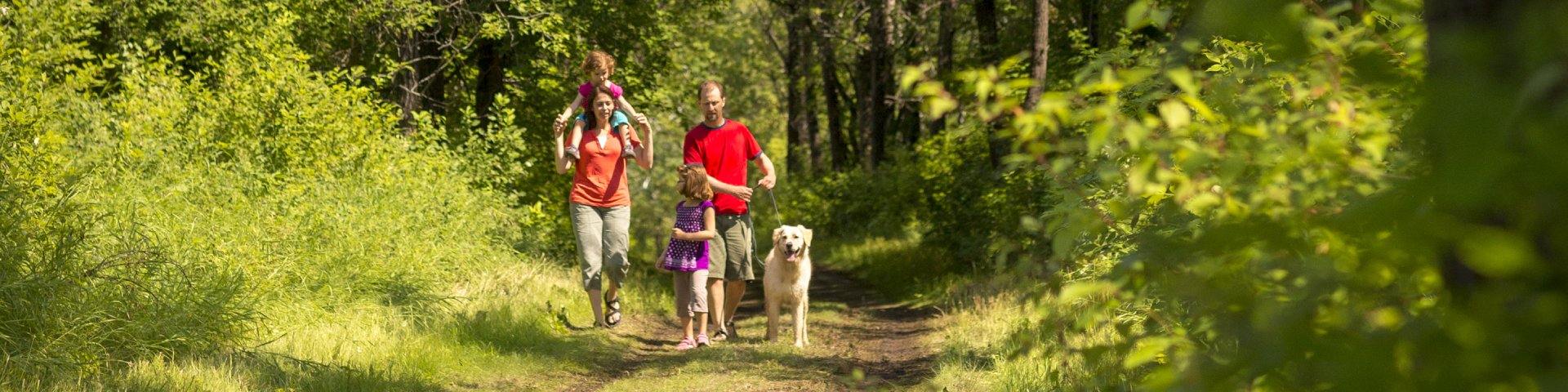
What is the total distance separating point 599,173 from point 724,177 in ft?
3.17

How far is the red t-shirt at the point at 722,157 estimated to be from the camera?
31.8ft

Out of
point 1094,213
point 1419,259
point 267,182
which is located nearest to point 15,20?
point 267,182

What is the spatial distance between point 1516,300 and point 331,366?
20.5 ft

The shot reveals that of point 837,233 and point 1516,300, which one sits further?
point 837,233

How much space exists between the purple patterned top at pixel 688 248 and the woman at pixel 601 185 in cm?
54

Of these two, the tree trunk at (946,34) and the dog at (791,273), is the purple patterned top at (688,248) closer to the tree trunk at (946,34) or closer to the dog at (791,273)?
the dog at (791,273)

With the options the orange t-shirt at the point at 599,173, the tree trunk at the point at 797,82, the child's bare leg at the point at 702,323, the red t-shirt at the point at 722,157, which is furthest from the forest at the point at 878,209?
the tree trunk at the point at 797,82

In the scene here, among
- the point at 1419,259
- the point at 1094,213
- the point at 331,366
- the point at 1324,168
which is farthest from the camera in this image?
the point at 331,366

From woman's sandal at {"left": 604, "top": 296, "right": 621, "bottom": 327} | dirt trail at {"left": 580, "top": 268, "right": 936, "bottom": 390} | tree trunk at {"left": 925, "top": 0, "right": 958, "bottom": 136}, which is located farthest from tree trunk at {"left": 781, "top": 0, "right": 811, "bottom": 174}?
woman's sandal at {"left": 604, "top": 296, "right": 621, "bottom": 327}

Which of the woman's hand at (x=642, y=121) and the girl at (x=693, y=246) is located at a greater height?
the woman's hand at (x=642, y=121)

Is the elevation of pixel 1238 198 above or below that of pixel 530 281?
above

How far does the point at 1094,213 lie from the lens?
2.96 m

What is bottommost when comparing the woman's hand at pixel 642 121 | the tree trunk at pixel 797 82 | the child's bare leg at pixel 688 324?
the tree trunk at pixel 797 82

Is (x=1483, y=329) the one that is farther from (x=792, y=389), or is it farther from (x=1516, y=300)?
(x=792, y=389)
